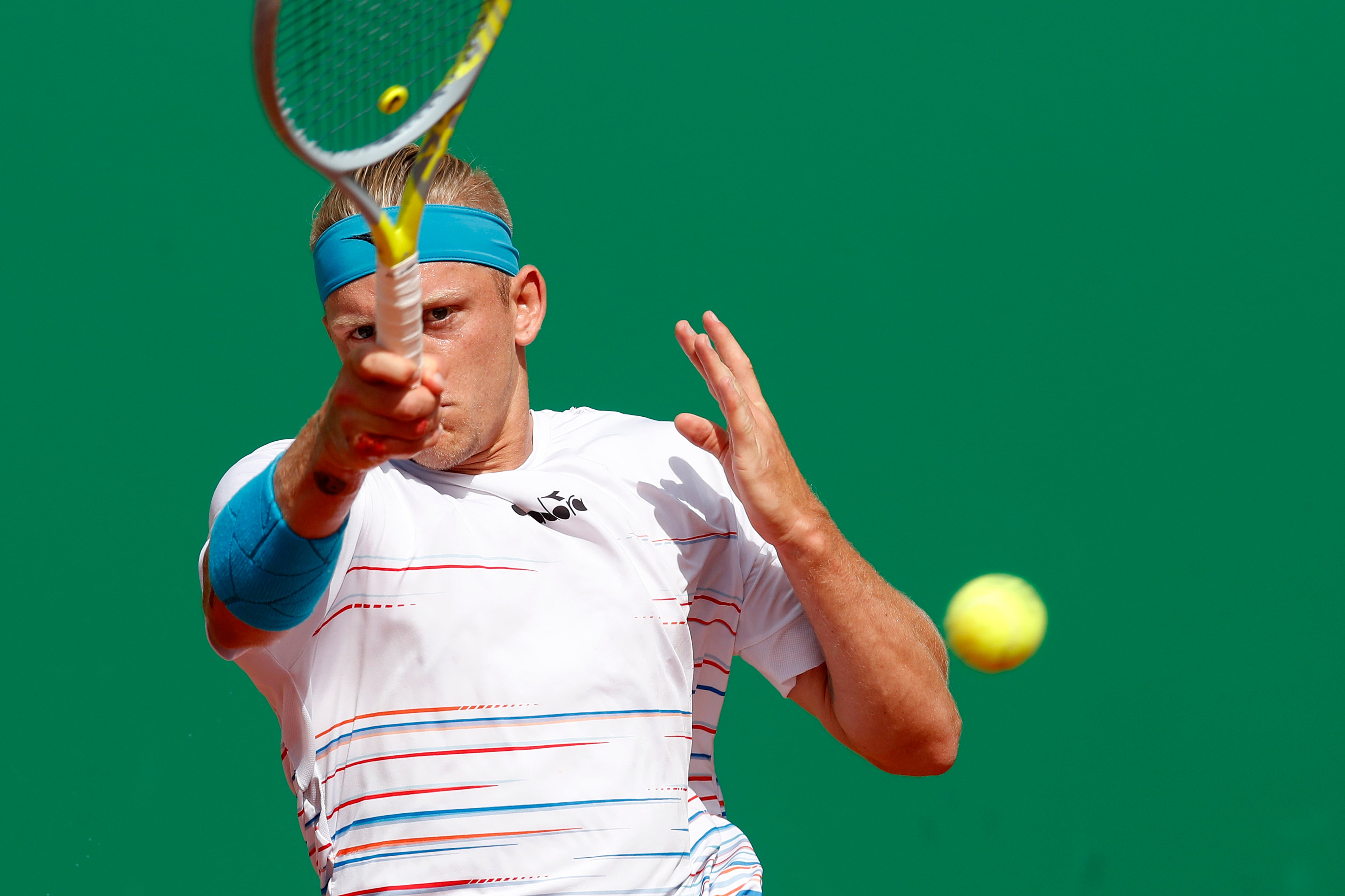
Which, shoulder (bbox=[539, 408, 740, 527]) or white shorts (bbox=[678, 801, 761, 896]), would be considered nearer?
white shorts (bbox=[678, 801, 761, 896])

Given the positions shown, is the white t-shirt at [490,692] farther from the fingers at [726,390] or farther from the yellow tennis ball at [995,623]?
the yellow tennis ball at [995,623]

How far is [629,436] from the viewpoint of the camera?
5.69 ft

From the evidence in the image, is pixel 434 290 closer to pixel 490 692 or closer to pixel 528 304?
pixel 528 304

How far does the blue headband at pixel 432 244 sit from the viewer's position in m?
1.54

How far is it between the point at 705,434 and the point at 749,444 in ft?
0.27

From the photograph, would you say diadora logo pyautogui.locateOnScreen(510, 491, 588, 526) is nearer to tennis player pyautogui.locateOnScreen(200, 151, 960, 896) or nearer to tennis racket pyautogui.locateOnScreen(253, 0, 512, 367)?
tennis player pyautogui.locateOnScreen(200, 151, 960, 896)

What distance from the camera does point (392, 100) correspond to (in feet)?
3.84

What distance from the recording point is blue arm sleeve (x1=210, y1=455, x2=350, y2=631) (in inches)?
46.7


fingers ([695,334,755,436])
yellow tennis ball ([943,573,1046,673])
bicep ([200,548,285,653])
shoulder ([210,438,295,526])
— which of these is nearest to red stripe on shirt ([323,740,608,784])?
bicep ([200,548,285,653])

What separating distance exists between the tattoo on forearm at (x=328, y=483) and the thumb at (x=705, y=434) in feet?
1.63

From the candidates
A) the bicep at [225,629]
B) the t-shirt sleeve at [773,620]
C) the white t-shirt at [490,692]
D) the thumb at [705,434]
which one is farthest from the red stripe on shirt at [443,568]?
the t-shirt sleeve at [773,620]

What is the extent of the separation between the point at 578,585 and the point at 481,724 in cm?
20

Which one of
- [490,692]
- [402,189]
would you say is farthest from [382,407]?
[402,189]

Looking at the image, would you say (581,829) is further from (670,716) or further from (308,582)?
(308,582)
